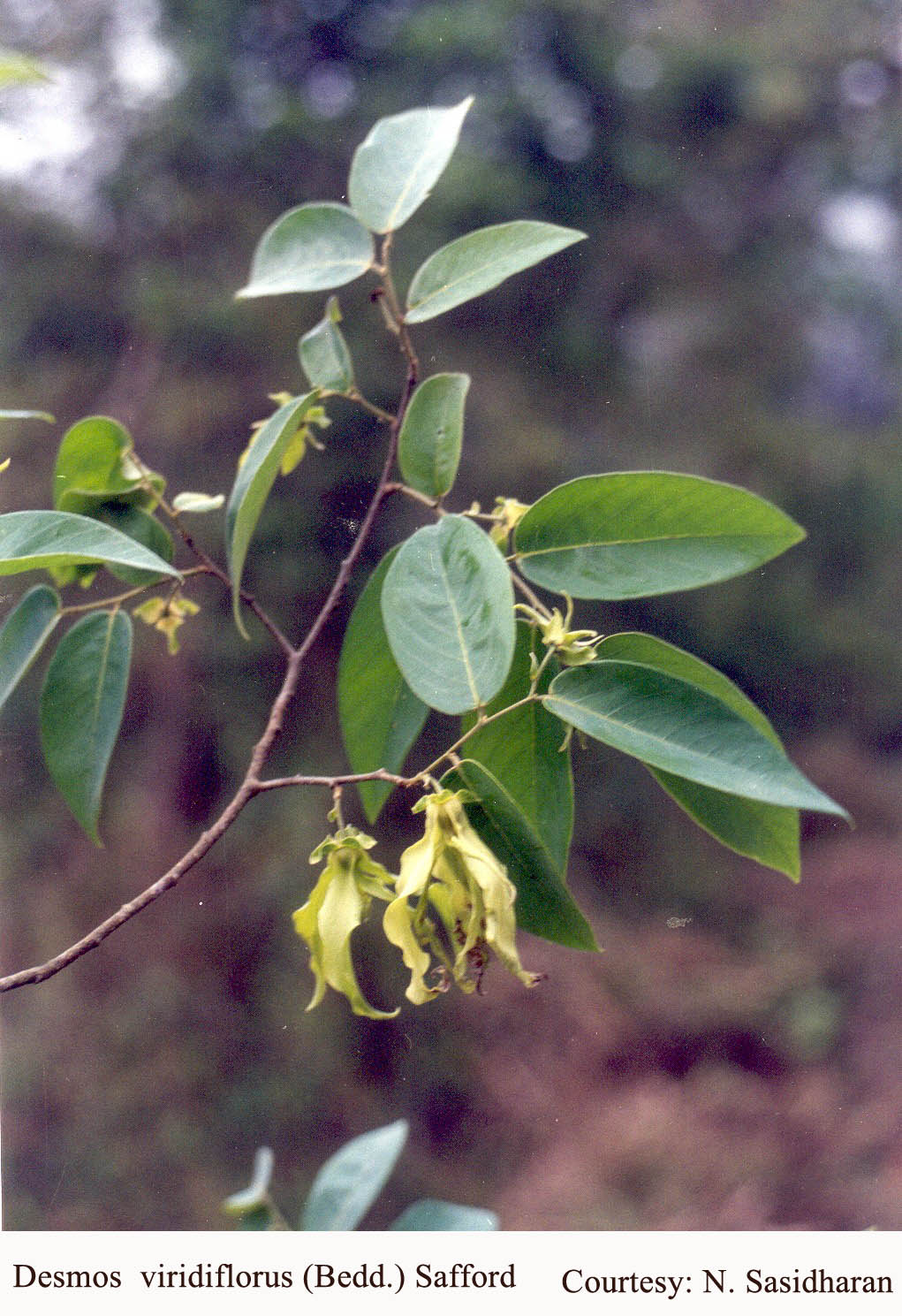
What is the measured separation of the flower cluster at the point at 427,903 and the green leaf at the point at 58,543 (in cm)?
11

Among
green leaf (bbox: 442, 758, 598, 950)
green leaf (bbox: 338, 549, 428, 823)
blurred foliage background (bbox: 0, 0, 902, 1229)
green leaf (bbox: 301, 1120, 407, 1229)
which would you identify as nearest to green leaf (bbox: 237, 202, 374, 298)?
green leaf (bbox: 338, 549, 428, 823)

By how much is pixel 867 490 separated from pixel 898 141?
0.73 m

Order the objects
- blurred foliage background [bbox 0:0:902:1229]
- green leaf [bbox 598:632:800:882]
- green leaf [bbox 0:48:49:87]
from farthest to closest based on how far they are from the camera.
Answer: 1. blurred foliage background [bbox 0:0:902:1229]
2. green leaf [bbox 598:632:800:882]
3. green leaf [bbox 0:48:49:87]

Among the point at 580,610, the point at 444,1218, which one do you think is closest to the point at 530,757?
the point at 444,1218

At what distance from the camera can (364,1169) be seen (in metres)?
0.38

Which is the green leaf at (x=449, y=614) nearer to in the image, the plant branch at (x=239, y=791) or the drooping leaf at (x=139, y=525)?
the plant branch at (x=239, y=791)

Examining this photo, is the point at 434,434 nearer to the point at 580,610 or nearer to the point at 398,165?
the point at 398,165

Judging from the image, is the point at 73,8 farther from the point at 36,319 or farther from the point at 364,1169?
the point at 364,1169

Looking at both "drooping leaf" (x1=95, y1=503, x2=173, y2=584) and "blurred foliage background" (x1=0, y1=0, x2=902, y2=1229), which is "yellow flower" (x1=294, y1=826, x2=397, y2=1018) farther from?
"blurred foliage background" (x1=0, y1=0, x2=902, y2=1229)

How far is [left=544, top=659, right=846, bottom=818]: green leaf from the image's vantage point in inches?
10.7

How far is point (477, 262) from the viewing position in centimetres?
40

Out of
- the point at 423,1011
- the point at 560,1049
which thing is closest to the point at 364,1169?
the point at 423,1011

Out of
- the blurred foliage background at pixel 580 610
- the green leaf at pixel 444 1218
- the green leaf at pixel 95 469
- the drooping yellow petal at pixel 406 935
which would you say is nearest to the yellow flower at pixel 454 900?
the drooping yellow petal at pixel 406 935

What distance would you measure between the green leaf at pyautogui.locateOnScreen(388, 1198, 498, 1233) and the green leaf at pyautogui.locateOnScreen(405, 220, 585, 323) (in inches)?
12.6
